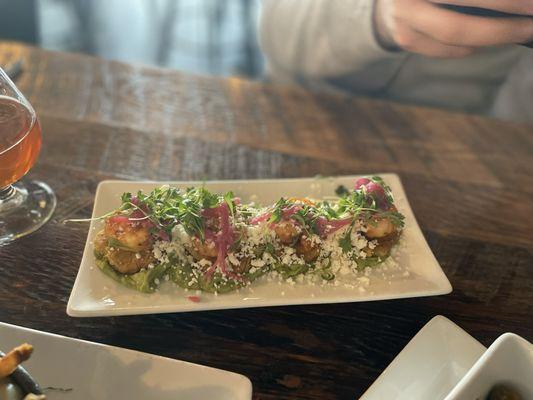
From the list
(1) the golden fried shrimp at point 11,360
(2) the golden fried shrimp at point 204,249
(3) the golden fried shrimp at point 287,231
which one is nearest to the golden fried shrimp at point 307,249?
(3) the golden fried shrimp at point 287,231

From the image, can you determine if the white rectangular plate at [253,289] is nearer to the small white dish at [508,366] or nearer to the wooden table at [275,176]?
the wooden table at [275,176]

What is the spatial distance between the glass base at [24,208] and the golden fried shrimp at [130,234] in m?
0.24

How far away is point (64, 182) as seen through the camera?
Answer: 124 centimetres

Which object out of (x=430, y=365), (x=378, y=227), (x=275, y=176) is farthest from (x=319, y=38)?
(x=430, y=365)

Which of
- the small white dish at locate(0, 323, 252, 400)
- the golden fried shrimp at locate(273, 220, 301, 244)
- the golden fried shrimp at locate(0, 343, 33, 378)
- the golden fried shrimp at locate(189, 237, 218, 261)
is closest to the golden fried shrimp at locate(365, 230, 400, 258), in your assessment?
the golden fried shrimp at locate(273, 220, 301, 244)

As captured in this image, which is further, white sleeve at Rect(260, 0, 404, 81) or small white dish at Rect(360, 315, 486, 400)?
white sleeve at Rect(260, 0, 404, 81)

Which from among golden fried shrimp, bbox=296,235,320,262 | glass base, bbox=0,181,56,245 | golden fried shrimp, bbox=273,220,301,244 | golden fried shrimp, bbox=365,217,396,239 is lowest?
glass base, bbox=0,181,56,245

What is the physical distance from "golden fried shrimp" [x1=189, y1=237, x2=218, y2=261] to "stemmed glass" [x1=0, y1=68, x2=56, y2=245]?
1.16 ft

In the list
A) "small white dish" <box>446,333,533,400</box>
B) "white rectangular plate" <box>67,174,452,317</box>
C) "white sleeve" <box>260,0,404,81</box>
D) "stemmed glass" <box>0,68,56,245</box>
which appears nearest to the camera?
"small white dish" <box>446,333,533,400</box>

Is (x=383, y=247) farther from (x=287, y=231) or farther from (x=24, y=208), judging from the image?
(x=24, y=208)

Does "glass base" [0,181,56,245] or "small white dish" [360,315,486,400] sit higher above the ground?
"small white dish" [360,315,486,400]

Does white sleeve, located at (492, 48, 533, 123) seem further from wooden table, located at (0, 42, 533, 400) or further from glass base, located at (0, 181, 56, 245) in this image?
glass base, located at (0, 181, 56, 245)

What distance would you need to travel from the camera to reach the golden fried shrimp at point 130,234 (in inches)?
37.5

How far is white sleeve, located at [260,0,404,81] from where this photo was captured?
153 cm
